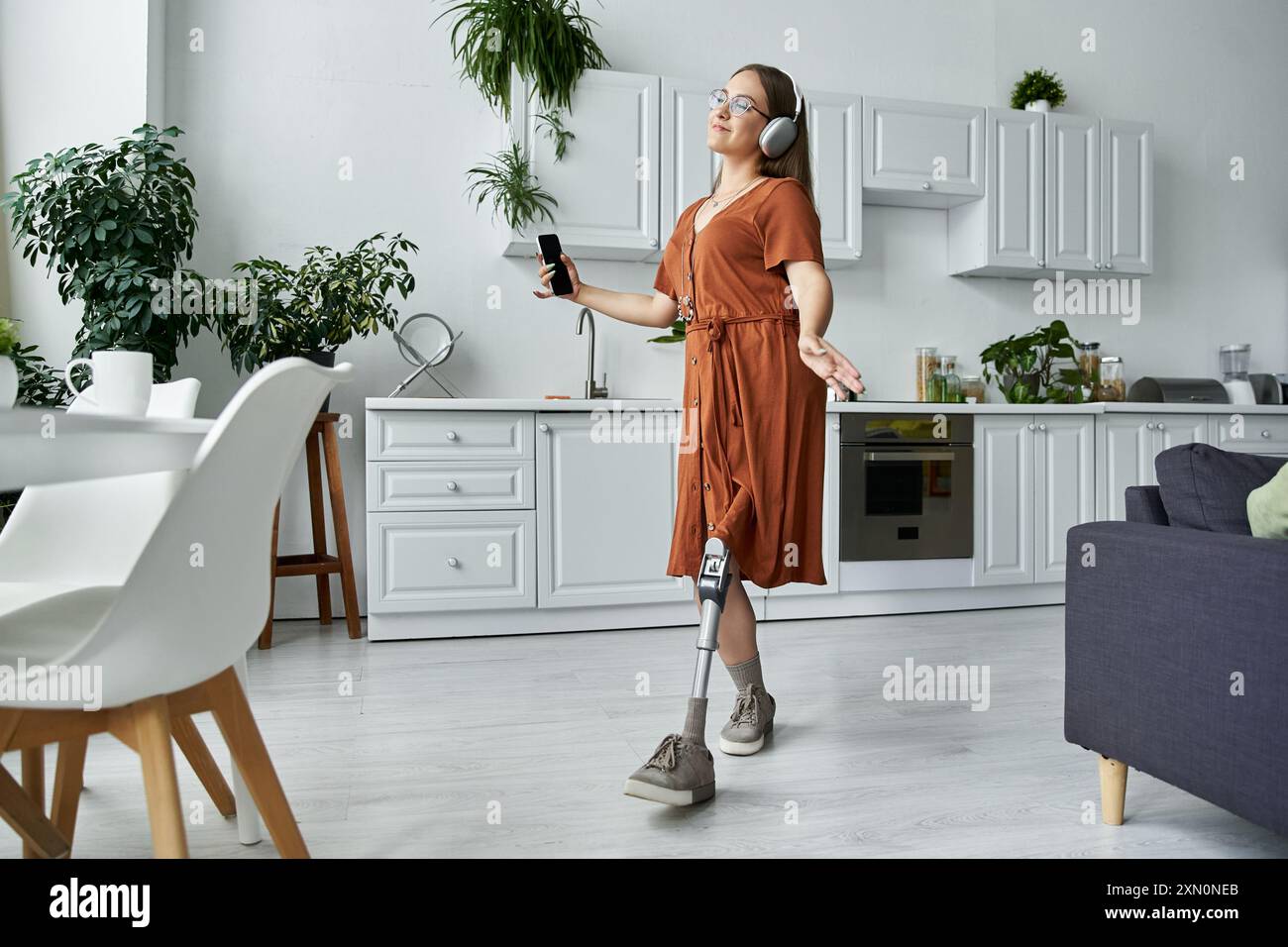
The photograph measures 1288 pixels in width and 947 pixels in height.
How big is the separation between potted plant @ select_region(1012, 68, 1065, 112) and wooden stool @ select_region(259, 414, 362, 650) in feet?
11.1

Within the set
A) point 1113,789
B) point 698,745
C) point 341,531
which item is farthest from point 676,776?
point 341,531

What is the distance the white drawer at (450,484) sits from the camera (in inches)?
129

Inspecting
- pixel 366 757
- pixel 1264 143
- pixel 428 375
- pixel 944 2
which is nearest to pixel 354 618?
pixel 428 375

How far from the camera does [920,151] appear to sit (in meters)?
4.04

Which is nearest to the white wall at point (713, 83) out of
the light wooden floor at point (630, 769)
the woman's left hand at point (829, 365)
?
the light wooden floor at point (630, 769)

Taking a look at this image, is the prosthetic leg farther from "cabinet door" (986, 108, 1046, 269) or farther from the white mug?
"cabinet door" (986, 108, 1046, 269)

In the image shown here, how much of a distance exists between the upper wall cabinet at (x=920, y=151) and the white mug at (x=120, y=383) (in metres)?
3.26

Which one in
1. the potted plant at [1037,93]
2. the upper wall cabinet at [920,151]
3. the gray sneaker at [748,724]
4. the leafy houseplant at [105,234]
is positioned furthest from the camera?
the potted plant at [1037,93]

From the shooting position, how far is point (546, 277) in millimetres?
2123

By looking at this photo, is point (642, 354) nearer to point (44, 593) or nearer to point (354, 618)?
point (354, 618)

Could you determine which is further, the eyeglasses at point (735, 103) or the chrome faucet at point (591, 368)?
Result: the chrome faucet at point (591, 368)

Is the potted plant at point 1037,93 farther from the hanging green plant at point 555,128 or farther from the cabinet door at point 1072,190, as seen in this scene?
the hanging green plant at point 555,128
